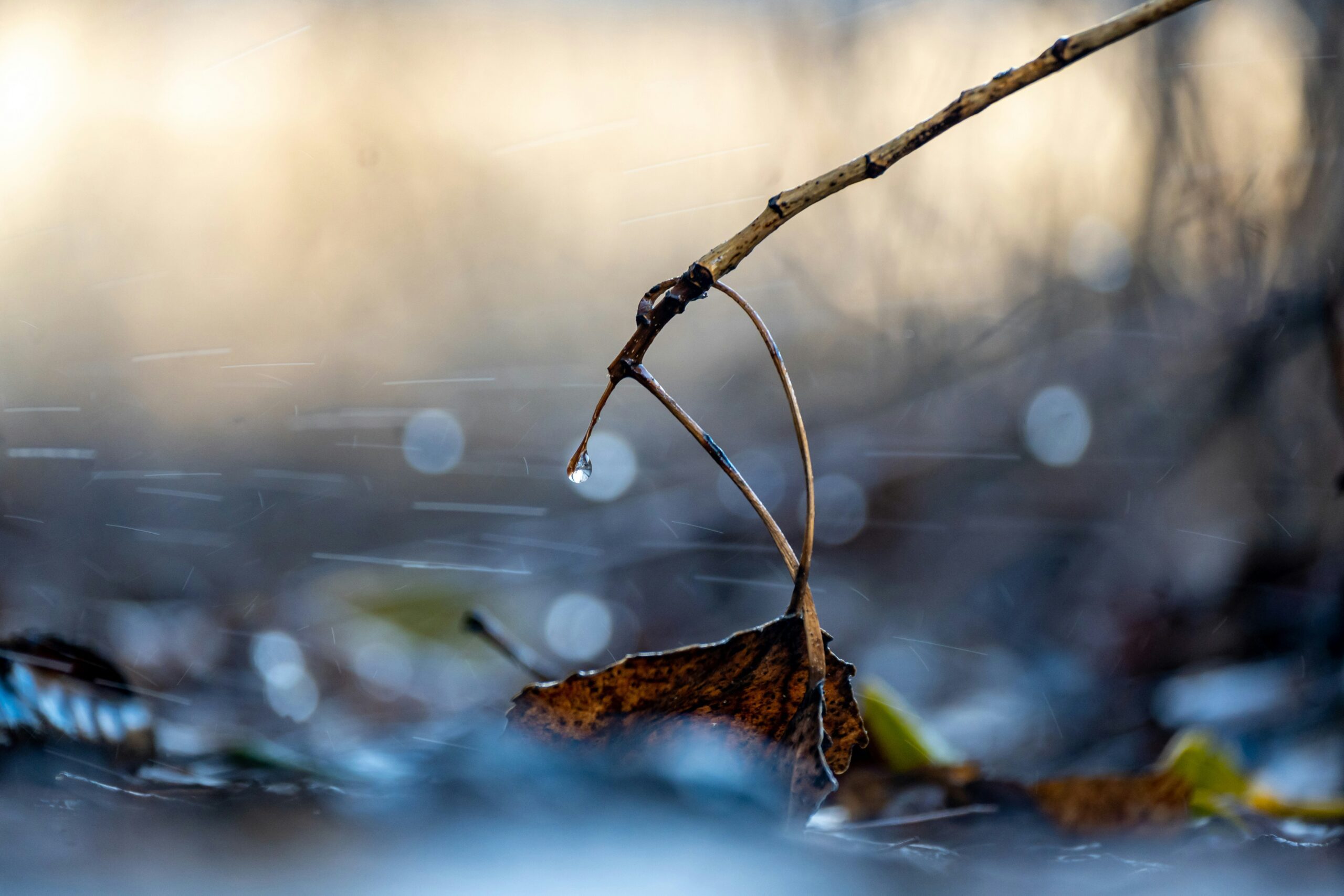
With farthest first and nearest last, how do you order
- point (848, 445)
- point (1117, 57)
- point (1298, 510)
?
point (848, 445), point (1117, 57), point (1298, 510)

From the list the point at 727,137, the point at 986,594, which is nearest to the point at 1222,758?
the point at 986,594

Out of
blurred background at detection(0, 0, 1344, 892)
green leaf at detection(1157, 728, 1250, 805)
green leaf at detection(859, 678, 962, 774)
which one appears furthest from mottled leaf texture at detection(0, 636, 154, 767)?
green leaf at detection(1157, 728, 1250, 805)

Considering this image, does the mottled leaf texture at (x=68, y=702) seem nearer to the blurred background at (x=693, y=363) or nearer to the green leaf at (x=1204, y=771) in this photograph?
the blurred background at (x=693, y=363)

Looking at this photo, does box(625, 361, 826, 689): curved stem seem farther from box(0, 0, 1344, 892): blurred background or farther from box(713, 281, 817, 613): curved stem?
box(0, 0, 1344, 892): blurred background

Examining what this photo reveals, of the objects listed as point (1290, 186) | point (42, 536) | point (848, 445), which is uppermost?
point (1290, 186)

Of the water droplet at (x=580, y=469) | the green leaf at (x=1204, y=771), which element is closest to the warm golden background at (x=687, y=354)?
the green leaf at (x=1204, y=771)

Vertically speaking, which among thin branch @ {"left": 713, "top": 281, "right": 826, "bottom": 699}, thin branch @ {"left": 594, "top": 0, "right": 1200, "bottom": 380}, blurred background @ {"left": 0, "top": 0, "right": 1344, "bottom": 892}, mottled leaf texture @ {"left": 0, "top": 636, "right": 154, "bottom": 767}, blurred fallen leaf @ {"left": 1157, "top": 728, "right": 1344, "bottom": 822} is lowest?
mottled leaf texture @ {"left": 0, "top": 636, "right": 154, "bottom": 767}

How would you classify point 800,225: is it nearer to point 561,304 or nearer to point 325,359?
point 561,304
